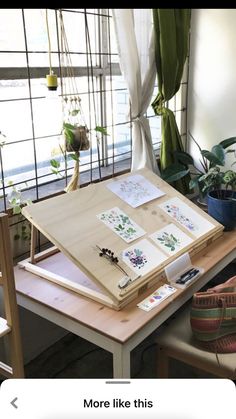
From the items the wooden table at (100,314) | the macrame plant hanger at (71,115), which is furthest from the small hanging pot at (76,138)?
the wooden table at (100,314)

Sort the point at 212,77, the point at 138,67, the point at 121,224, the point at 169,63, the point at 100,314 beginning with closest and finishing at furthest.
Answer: the point at 100,314, the point at 121,224, the point at 138,67, the point at 169,63, the point at 212,77

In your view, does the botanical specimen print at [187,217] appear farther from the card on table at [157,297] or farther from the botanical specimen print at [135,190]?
the card on table at [157,297]

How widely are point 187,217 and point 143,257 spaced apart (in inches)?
17.9

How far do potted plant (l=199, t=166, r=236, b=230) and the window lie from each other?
59 cm

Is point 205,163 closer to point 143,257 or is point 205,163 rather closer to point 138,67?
point 138,67

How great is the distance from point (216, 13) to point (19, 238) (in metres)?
1.98

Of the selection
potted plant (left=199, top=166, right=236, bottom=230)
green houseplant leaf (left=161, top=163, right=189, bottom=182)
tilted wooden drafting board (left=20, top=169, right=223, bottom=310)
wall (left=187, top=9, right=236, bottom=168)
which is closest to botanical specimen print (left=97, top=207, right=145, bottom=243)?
tilted wooden drafting board (left=20, top=169, right=223, bottom=310)

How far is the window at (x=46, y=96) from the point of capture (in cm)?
185

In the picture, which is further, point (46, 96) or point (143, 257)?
point (46, 96)

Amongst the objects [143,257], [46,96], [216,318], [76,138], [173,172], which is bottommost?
[216,318]

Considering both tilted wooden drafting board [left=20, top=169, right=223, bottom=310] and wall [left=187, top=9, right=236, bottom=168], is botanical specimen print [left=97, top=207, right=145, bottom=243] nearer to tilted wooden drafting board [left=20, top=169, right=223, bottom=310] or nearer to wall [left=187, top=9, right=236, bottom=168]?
tilted wooden drafting board [left=20, top=169, right=223, bottom=310]

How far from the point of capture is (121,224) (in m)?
1.70

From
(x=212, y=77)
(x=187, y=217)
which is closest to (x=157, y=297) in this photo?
(x=187, y=217)
